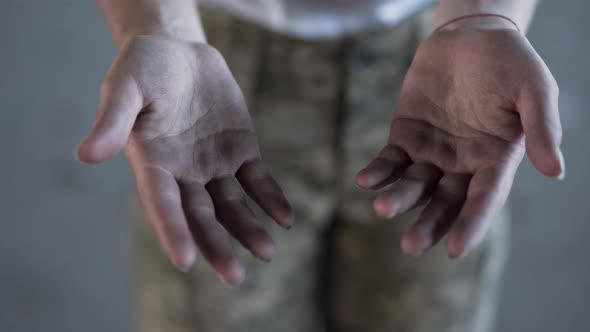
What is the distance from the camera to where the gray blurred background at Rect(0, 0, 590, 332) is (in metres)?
0.89

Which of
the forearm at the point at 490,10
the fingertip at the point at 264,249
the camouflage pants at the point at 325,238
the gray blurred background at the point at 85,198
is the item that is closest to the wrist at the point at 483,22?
the forearm at the point at 490,10

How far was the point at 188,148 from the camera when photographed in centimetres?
45

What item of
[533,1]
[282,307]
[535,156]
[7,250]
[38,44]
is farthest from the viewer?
[7,250]

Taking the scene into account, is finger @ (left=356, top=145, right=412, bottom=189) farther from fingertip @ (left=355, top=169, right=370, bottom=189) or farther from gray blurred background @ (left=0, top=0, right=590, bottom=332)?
gray blurred background @ (left=0, top=0, right=590, bottom=332)

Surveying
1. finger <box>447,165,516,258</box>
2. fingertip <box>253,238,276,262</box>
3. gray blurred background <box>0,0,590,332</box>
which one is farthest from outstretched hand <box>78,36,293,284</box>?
gray blurred background <box>0,0,590,332</box>

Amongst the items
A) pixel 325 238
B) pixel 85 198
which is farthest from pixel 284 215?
pixel 85 198

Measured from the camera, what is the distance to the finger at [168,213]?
0.37 metres

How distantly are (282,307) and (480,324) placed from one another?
0.22m

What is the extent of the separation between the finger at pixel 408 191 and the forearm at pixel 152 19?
0.20 metres

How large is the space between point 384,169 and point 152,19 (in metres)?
0.21

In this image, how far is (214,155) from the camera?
1.51 ft

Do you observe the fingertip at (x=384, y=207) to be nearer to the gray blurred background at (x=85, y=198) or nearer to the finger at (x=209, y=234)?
the finger at (x=209, y=234)

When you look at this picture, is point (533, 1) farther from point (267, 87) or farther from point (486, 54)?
point (267, 87)

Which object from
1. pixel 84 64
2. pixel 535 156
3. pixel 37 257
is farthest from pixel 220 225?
pixel 37 257
